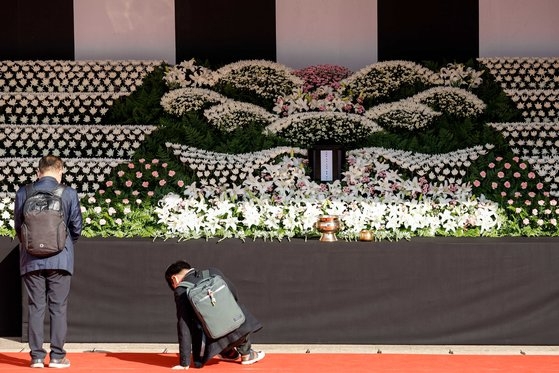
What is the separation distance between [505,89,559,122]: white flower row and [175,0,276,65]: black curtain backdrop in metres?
3.03

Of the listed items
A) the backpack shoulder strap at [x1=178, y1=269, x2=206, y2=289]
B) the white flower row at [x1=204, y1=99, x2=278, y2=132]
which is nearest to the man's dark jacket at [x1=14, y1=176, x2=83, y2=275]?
the backpack shoulder strap at [x1=178, y1=269, x2=206, y2=289]

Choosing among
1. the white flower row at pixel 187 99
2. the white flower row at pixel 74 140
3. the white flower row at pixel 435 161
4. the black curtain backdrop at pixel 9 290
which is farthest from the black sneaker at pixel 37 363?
the white flower row at pixel 187 99

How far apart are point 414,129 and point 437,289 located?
3802 mm

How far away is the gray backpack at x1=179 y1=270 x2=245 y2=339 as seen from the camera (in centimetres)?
627

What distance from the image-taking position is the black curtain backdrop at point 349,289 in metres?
7.48

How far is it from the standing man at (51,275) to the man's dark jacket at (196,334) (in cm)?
76

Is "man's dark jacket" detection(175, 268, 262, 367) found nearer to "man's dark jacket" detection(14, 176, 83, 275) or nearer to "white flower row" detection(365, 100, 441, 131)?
"man's dark jacket" detection(14, 176, 83, 275)

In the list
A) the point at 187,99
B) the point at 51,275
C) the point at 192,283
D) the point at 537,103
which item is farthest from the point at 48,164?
the point at 537,103

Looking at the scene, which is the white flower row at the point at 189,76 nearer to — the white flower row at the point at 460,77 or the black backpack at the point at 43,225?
the white flower row at the point at 460,77

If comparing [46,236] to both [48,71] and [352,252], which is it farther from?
[48,71]

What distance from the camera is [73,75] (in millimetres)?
12008

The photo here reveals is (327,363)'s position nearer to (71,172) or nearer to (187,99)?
(71,172)

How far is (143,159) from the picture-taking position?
1015 cm

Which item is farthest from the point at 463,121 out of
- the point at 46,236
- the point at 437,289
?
the point at 46,236
